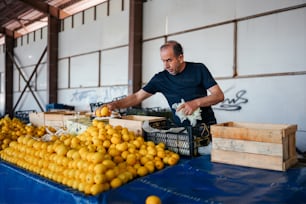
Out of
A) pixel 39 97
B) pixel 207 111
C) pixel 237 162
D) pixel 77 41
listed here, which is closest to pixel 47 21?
pixel 77 41

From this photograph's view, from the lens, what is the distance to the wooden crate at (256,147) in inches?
61.1

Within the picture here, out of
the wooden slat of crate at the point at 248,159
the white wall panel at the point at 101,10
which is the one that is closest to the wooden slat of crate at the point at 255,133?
the wooden slat of crate at the point at 248,159

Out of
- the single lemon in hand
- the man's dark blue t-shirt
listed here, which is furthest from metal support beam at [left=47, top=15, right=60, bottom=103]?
the man's dark blue t-shirt

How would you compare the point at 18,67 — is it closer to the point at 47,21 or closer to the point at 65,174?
the point at 47,21

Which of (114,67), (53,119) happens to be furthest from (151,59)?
(53,119)

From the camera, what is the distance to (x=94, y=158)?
58.8 inches

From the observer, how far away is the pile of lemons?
4.62 feet

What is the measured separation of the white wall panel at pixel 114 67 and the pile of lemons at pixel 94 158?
21.1 feet

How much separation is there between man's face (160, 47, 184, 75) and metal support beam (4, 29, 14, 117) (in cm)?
1504

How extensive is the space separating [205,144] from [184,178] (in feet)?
1.87

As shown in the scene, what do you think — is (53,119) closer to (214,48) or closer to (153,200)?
(153,200)

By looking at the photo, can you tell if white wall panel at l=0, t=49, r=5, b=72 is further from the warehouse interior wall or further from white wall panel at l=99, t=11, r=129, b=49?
white wall panel at l=99, t=11, r=129, b=49

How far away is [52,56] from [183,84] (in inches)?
410

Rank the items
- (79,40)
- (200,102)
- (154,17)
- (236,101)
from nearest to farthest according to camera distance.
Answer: (200,102) < (236,101) < (154,17) < (79,40)
